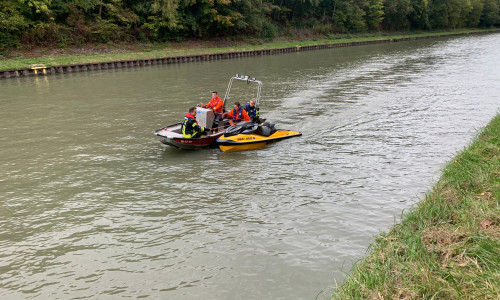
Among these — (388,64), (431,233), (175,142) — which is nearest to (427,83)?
(388,64)

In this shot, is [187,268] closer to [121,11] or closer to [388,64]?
[388,64]

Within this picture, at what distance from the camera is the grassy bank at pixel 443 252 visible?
4590 mm

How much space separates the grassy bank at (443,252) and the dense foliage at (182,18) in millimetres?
41367

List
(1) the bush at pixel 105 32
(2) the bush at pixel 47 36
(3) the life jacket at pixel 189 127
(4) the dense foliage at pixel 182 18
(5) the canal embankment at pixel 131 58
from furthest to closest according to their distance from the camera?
(1) the bush at pixel 105 32 < (4) the dense foliage at pixel 182 18 < (2) the bush at pixel 47 36 < (5) the canal embankment at pixel 131 58 < (3) the life jacket at pixel 189 127

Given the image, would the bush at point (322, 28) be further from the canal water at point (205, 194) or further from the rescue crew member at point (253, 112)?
the rescue crew member at point (253, 112)

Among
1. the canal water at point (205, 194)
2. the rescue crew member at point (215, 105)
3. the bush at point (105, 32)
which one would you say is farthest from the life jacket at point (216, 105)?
the bush at point (105, 32)

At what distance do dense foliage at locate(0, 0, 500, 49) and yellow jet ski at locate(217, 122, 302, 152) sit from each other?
3392 cm

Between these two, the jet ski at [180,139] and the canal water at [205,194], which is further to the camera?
the jet ski at [180,139]

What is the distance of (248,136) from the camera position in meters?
13.0

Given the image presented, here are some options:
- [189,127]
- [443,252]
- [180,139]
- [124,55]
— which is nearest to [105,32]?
[124,55]

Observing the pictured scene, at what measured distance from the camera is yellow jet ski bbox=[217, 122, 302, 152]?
41.7ft

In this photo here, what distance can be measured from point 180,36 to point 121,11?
7.87m

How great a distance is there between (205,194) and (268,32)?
54862 mm

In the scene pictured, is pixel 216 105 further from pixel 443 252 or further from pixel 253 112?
pixel 443 252
